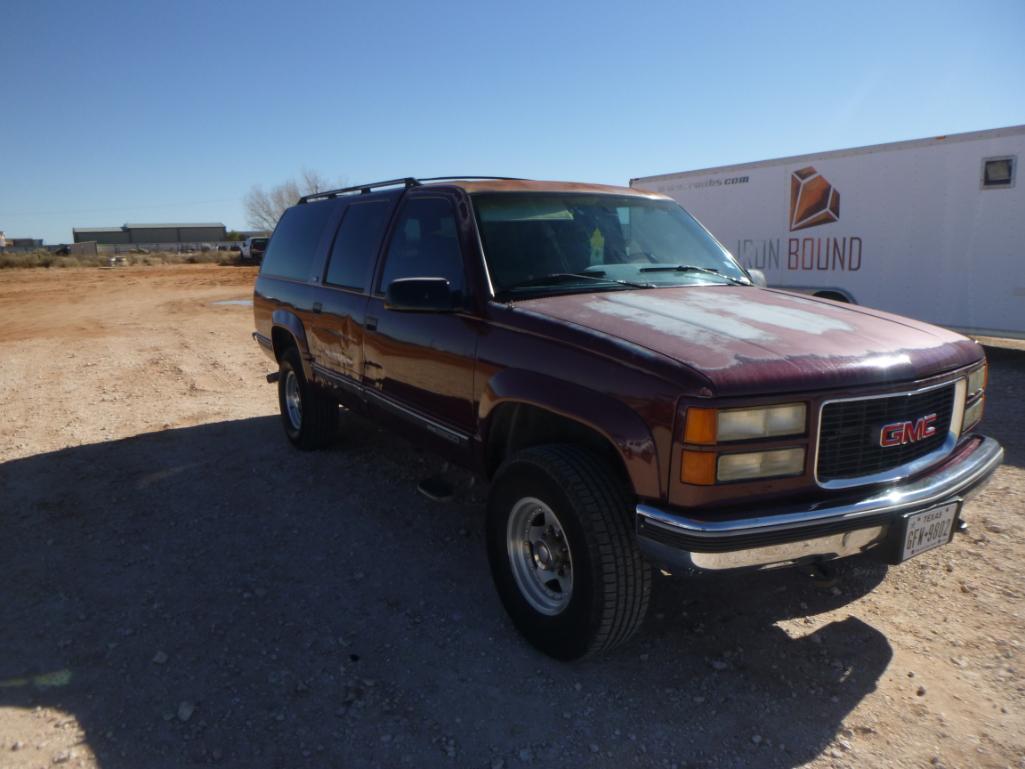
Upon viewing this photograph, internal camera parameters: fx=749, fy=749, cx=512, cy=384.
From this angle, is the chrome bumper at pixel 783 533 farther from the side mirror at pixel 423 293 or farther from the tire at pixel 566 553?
the side mirror at pixel 423 293

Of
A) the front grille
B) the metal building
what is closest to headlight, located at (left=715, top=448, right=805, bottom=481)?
the front grille

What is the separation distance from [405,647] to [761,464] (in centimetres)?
172

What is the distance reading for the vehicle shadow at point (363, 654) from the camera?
105 inches

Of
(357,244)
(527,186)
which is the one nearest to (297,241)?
(357,244)

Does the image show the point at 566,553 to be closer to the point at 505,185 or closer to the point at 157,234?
the point at 505,185

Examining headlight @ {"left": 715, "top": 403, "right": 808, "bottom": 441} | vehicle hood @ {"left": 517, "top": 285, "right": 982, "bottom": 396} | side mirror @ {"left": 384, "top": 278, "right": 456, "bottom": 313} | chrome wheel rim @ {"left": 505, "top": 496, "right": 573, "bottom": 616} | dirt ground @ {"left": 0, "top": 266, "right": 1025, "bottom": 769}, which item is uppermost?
side mirror @ {"left": 384, "top": 278, "right": 456, "bottom": 313}

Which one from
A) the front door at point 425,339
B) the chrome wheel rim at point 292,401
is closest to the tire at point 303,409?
the chrome wheel rim at point 292,401

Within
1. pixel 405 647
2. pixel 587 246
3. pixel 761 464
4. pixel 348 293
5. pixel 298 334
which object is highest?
pixel 587 246

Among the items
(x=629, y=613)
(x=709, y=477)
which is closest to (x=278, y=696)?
(x=629, y=613)

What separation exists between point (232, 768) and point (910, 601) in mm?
3041

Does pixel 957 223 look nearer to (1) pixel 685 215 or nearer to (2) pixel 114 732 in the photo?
(1) pixel 685 215

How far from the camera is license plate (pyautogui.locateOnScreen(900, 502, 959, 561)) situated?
2.74m

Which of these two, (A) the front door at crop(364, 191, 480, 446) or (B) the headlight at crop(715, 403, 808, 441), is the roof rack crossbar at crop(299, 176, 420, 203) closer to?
(A) the front door at crop(364, 191, 480, 446)

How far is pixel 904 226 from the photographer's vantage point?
32.0 ft
